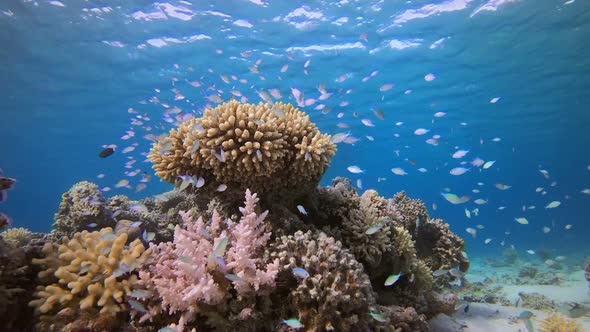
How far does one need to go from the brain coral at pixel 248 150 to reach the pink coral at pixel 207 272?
0.77 meters

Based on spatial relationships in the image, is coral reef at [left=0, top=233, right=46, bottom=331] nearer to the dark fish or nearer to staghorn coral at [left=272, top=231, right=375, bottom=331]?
the dark fish

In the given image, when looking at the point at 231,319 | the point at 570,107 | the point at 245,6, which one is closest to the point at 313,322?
the point at 231,319

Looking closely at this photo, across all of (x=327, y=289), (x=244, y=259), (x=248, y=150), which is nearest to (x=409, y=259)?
(x=327, y=289)

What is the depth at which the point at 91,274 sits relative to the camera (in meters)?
3.59

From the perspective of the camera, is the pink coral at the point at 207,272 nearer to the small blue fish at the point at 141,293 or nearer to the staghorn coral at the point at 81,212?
the small blue fish at the point at 141,293

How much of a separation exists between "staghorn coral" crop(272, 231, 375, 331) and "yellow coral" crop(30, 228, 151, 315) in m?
1.79

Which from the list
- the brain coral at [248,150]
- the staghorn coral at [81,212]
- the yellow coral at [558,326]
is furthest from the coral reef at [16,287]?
the yellow coral at [558,326]

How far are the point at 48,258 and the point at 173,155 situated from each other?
2030 mm

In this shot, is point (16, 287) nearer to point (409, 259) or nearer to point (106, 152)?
point (106, 152)

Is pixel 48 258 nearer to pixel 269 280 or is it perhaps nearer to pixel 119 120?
pixel 269 280

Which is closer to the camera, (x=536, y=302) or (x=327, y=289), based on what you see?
(x=327, y=289)

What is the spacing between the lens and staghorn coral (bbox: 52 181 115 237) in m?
7.25

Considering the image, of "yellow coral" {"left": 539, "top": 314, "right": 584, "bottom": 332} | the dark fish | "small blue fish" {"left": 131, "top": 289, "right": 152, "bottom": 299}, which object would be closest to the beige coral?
"yellow coral" {"left": 539, "top": 314, "right": 584, "bottom": 332}

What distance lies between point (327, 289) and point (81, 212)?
262 inches
